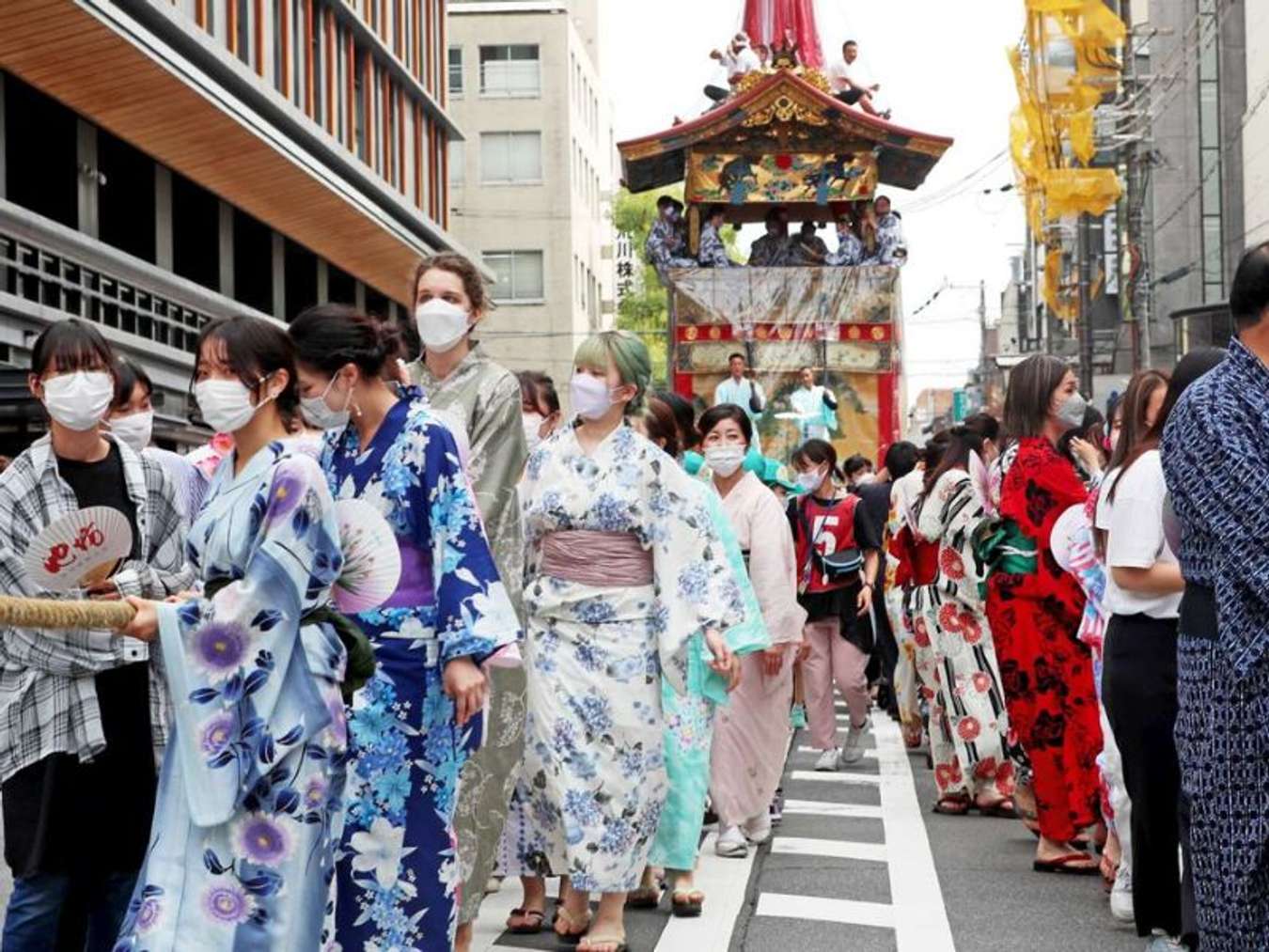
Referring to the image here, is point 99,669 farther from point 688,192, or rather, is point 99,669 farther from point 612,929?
point 688,192

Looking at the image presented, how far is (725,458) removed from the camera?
8.74m

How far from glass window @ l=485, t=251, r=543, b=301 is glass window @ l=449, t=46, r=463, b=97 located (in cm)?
495

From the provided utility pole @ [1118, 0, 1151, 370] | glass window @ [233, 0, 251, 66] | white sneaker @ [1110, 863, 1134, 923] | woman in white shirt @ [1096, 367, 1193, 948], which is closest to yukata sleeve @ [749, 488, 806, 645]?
white sneaker @ [1110, 863, 1134, 923]

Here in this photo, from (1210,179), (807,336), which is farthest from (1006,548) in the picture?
(1210,179)

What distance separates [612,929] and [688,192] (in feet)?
56.7

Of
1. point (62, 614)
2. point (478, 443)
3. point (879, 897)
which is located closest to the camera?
point (62, 614)

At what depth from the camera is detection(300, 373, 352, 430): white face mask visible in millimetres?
4719

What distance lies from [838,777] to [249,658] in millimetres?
7180

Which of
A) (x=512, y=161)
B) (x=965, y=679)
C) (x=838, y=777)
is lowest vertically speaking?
(x=838, y=777)

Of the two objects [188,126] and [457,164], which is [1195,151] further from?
[188,126]

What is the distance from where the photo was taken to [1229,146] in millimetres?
37812

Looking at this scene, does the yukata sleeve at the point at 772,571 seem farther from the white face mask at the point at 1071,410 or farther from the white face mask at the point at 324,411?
the white face mask at the point at 324,411

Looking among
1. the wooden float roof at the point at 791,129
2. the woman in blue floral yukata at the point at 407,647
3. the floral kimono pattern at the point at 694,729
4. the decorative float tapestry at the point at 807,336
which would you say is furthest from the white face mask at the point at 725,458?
the wooden float roof at the point at 791,129

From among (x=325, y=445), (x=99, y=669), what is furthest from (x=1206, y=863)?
(x=99, y=669)
